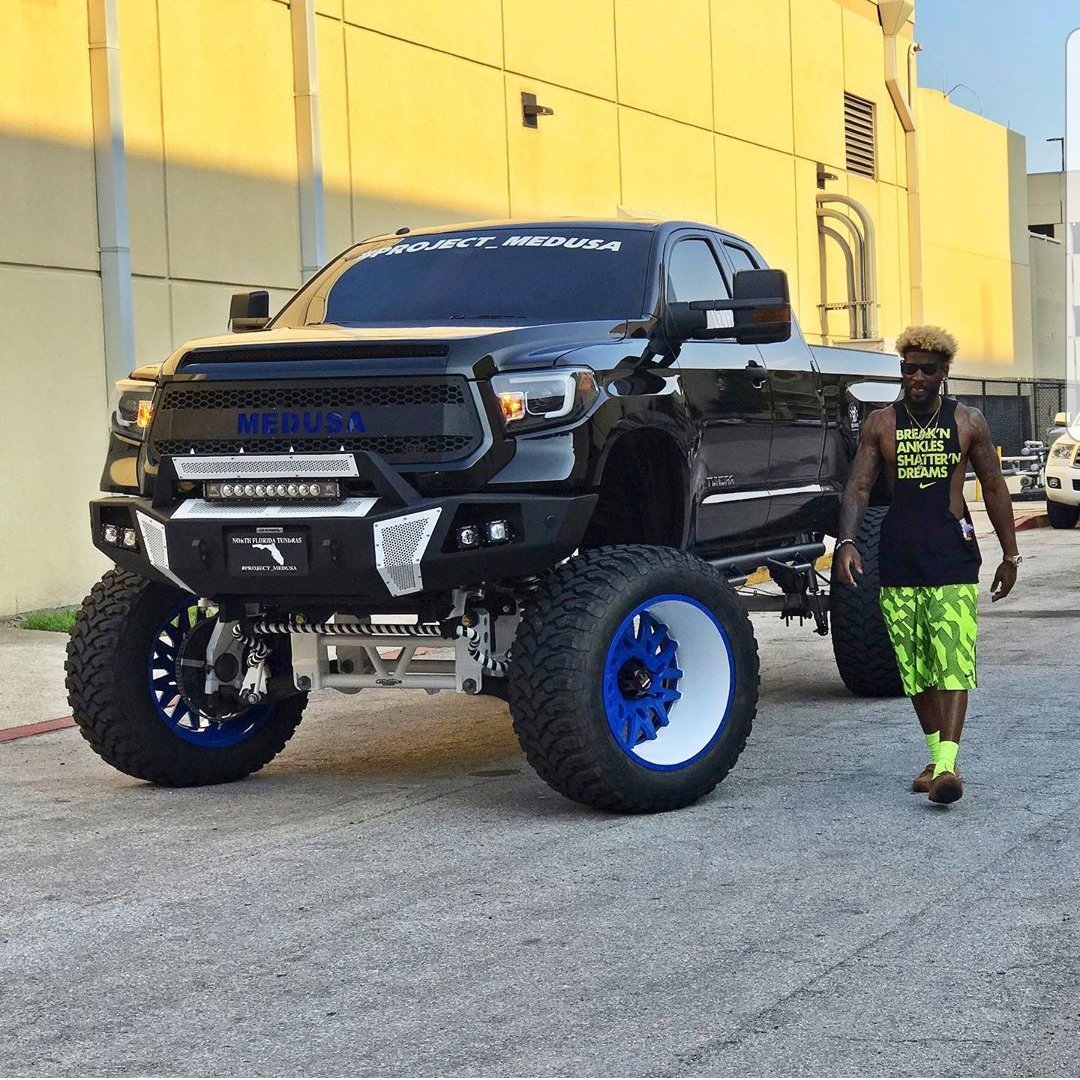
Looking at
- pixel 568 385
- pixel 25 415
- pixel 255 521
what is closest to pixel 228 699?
pixel 255 521

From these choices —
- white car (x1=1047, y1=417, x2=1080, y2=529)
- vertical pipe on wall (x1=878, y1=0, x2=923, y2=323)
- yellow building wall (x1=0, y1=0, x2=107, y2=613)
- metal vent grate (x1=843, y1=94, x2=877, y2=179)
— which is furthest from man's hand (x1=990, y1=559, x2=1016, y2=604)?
vertical pipe on wall (x1=878, y1=0, x2=923, y2=323)

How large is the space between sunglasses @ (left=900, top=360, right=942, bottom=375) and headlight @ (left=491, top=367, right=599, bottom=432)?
1306 mm

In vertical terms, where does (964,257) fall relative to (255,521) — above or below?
above

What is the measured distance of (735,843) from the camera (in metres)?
6.84

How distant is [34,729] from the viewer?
10.4 meters

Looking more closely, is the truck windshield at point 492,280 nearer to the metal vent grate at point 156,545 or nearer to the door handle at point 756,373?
the door handle at point 756,373

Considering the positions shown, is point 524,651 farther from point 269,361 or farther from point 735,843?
point 269,361

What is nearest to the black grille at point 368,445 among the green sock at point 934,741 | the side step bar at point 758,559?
the side step bar at point 758,559

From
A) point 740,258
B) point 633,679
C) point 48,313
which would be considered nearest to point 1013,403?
point 48,313

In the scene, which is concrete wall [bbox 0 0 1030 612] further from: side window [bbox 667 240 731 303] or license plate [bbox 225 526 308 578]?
license plate [bbox 225 526 308 578]

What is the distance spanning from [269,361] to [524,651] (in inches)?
60.1

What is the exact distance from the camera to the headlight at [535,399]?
724 centimetres

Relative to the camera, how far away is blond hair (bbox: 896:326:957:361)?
295 inches

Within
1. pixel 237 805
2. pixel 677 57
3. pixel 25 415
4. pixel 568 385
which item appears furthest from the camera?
pixel 677 57
